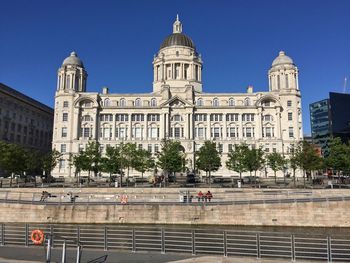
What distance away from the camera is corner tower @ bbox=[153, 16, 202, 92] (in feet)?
401

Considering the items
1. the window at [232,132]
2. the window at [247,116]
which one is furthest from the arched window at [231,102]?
the window at [232,132]

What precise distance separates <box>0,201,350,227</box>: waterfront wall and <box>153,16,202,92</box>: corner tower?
258 ft

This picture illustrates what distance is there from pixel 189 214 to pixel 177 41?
9239 centimetres

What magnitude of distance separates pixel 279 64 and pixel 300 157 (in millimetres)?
45882

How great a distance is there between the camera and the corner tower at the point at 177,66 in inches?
4808

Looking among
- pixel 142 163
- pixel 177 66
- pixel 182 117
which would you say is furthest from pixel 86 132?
pixel 177 66

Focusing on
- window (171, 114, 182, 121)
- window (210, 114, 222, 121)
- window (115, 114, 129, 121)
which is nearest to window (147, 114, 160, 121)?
window (171, 114, 182, 121)

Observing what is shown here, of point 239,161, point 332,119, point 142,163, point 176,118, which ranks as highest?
point 332,119

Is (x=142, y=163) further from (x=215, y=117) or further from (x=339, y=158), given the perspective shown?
(x=339, y=158)

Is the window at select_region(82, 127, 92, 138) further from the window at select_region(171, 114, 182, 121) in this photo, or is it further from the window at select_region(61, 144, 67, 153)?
the window at select_region(171, 114, 182, 121)

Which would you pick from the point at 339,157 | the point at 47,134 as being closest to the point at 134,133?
the point at 47,134

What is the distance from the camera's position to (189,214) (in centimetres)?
4462

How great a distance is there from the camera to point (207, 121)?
106 meters

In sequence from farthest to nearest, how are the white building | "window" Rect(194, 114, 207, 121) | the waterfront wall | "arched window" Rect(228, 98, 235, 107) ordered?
"arched window" Rect(228, 98, 235, 107) < "window" Rect(194, 114, 207, 121) < the white building < the waterfront wall
